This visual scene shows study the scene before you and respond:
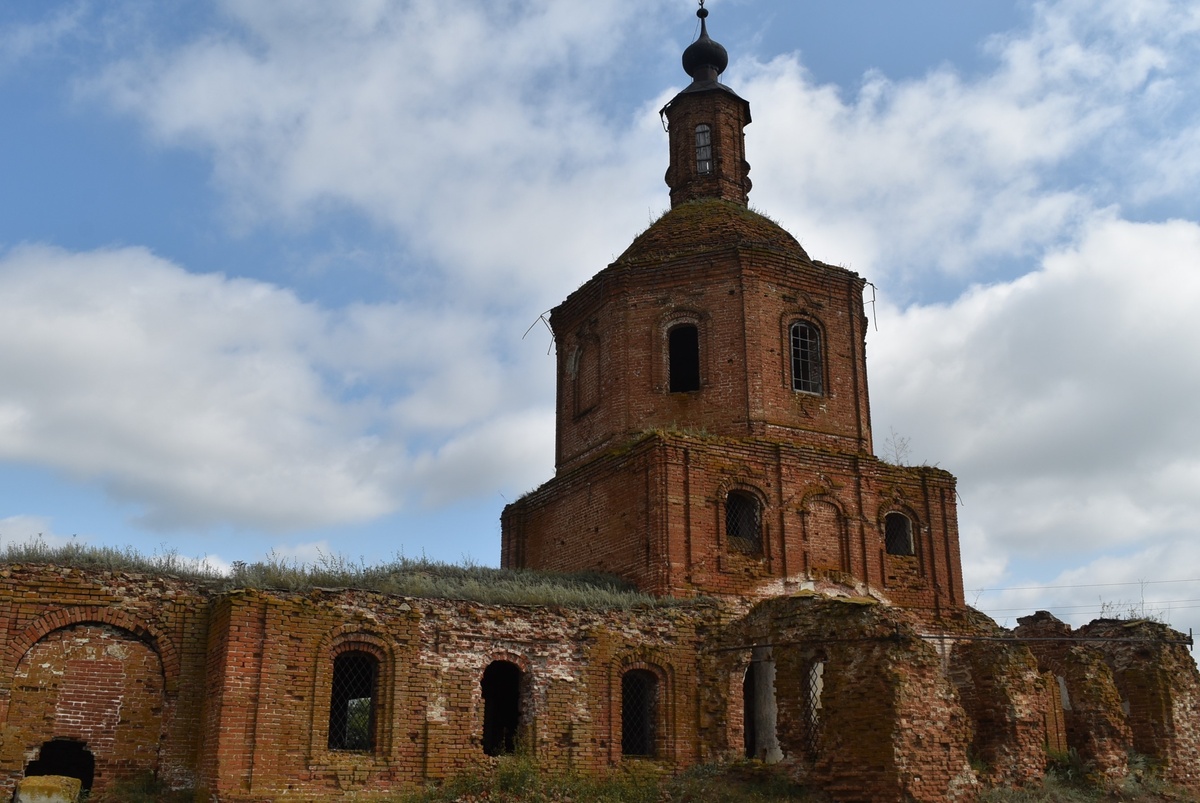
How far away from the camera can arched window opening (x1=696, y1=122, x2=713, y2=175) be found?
22150 millimetres

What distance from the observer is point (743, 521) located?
1758cm

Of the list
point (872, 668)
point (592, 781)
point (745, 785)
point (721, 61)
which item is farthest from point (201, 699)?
point (721, 61)

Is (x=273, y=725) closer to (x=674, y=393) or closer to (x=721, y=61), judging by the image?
(x=674, y=393)

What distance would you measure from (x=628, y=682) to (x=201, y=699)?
5.50 m

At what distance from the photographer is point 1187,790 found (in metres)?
15.5

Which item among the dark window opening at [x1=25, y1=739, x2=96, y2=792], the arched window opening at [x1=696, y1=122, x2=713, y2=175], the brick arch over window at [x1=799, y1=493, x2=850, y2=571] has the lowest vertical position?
the dark window opening at [x1=25, y1=739, x2=96, y2=792]

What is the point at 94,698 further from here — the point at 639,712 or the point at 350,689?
the point at 639,712

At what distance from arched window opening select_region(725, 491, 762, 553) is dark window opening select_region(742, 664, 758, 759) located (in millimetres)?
2085

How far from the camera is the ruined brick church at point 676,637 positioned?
1241cm

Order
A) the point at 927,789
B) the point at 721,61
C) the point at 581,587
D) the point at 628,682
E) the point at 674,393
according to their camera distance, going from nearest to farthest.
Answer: the point at 927,789 → the point at 628,682 → the point at 581,587 → the point at 674,393 → the point at 721,61

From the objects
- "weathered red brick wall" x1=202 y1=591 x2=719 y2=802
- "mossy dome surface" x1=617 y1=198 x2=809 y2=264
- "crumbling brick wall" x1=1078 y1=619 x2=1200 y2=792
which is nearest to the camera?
"weathered red brick wall" x1=202 y1=591 x2=719 y2=802

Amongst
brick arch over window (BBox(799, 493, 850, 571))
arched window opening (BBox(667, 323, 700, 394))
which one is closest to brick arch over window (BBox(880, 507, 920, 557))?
brick arch over window (BBox(799, 493, 850, 571))

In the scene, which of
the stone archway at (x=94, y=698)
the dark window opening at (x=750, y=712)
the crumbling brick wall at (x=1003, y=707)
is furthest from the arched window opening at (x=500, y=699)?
the crumbling brick wall at (x=1003, y=707)

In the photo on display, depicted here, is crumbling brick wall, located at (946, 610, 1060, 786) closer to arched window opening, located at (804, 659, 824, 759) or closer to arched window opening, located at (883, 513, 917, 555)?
arched window opening, located at (804, 659, 824, 759)
